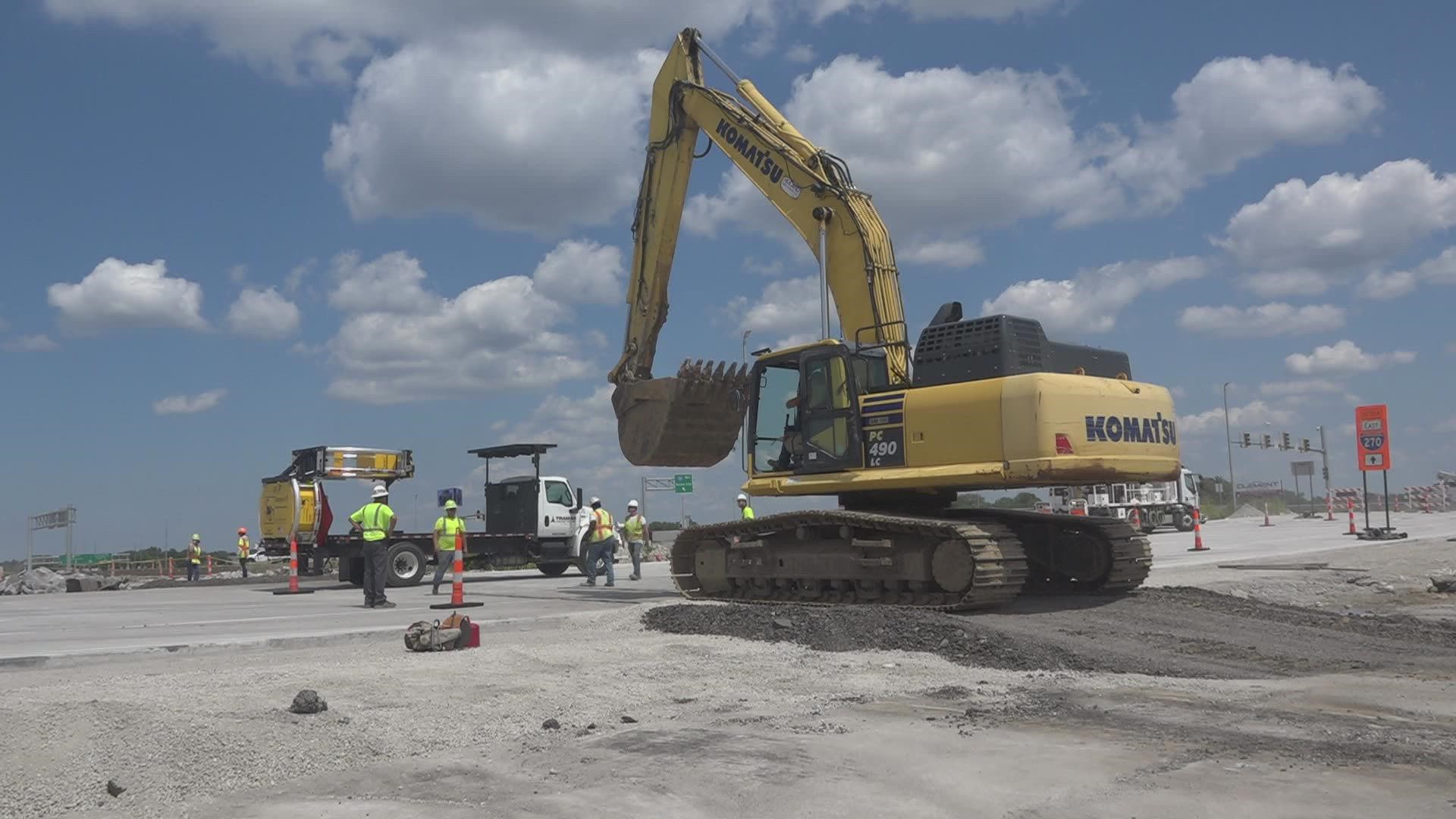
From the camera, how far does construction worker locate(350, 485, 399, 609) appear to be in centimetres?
1584

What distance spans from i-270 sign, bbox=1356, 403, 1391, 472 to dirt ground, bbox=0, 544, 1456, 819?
20.0m

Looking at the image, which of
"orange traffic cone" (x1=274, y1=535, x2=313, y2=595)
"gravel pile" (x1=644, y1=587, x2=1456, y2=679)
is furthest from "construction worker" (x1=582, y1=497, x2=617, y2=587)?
"gravel pile" (x1=644, y1=587, x2=1456, y2=679)

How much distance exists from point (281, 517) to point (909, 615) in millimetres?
18165

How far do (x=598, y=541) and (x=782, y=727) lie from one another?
14.8m

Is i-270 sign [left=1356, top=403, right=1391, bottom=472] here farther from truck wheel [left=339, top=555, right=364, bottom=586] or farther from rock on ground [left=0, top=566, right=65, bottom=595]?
rock on ground [left=0, top=566, right=65, bottom=595]

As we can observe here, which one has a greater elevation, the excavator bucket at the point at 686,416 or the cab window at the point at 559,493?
the excavator bucket at the point at 686,416

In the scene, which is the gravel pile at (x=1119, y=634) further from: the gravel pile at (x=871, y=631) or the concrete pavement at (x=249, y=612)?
the concrete pavement at (x=249, y=612)

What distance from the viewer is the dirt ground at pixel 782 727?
16.0 ft

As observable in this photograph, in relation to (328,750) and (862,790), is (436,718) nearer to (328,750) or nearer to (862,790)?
(328,750)

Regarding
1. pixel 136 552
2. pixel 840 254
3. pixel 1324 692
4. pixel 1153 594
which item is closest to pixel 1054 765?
pixel 1324 692

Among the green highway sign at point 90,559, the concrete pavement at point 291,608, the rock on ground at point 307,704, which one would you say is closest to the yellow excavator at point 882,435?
the concrete pavement at point 291,608

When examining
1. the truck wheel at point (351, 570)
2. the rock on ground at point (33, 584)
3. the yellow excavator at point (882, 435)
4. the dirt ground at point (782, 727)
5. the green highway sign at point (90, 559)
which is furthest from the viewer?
the green highway sign at point (90, 559)

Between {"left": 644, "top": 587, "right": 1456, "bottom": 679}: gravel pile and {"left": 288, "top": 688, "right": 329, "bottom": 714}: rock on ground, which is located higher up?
{"left": 288, "top": 688, "right": 329, "bottom": 714}: rock on ground

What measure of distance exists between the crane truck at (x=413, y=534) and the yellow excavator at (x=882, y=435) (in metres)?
9.47
